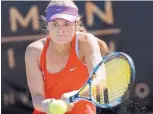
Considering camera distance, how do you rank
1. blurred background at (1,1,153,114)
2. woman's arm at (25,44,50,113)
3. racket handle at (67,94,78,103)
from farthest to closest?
1. blurred background at (1,1,153,114)
2. woman's arm at (25,44,50,113)
3. racket handle at (67,94,78,103)

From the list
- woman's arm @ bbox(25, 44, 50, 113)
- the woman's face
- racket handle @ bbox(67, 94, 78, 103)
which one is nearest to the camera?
racket handle @ bbox(67, 94, 78, 103)

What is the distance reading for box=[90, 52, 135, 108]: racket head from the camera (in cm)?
360

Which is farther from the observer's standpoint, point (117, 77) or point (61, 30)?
point (117, 77)

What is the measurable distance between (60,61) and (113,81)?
0.34m

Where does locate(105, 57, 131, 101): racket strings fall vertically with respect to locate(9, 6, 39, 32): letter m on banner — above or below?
above

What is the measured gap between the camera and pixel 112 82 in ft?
12.3

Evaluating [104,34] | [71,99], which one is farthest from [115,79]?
[104,34]

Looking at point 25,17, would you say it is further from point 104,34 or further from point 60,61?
point 60,61

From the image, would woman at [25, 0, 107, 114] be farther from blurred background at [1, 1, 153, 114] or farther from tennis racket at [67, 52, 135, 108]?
blurred background at [1, 1, 153, 114]

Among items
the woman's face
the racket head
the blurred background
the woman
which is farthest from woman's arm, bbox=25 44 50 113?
the blurred background

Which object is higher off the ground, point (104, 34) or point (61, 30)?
point (61, 30)

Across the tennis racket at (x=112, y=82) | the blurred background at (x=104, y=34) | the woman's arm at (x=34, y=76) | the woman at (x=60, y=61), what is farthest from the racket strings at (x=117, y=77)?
the blurred background at (x=104, y=34)

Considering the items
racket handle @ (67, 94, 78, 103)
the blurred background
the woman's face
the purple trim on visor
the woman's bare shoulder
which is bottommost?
the blurred background

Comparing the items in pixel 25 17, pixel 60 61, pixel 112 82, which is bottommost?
pixel 25 17
